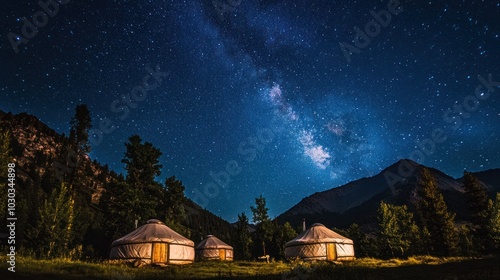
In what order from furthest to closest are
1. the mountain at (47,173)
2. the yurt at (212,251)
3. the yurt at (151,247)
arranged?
the mountain at (47,173)
the yurt at (212,251)
the yurt at (151,247)

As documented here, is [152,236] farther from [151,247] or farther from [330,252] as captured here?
[330,252]

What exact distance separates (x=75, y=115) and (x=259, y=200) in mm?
25695

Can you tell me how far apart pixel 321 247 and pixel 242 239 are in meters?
21.6

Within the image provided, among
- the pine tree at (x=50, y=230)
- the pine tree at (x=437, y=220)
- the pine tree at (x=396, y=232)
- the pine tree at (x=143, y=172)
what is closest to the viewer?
the pine tree at (x=50, y=230)

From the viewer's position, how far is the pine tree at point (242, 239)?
43.9 metres

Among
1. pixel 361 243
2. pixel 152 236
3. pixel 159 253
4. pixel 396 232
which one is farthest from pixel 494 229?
pixel 152 236

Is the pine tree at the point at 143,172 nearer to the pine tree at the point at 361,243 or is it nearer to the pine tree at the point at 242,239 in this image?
the pine tree at the point at 242,239

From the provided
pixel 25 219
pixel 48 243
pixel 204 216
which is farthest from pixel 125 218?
pixel 204 216

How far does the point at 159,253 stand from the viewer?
21688 mm

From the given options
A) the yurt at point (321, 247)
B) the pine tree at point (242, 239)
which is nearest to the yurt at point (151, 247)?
the yurt at point (321, 247)

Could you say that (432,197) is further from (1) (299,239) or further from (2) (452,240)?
(1) (299,239)

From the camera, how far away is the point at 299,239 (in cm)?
2631

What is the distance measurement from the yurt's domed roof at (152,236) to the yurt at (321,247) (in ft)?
28.9

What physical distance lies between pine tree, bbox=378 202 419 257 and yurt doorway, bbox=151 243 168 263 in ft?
98.9
